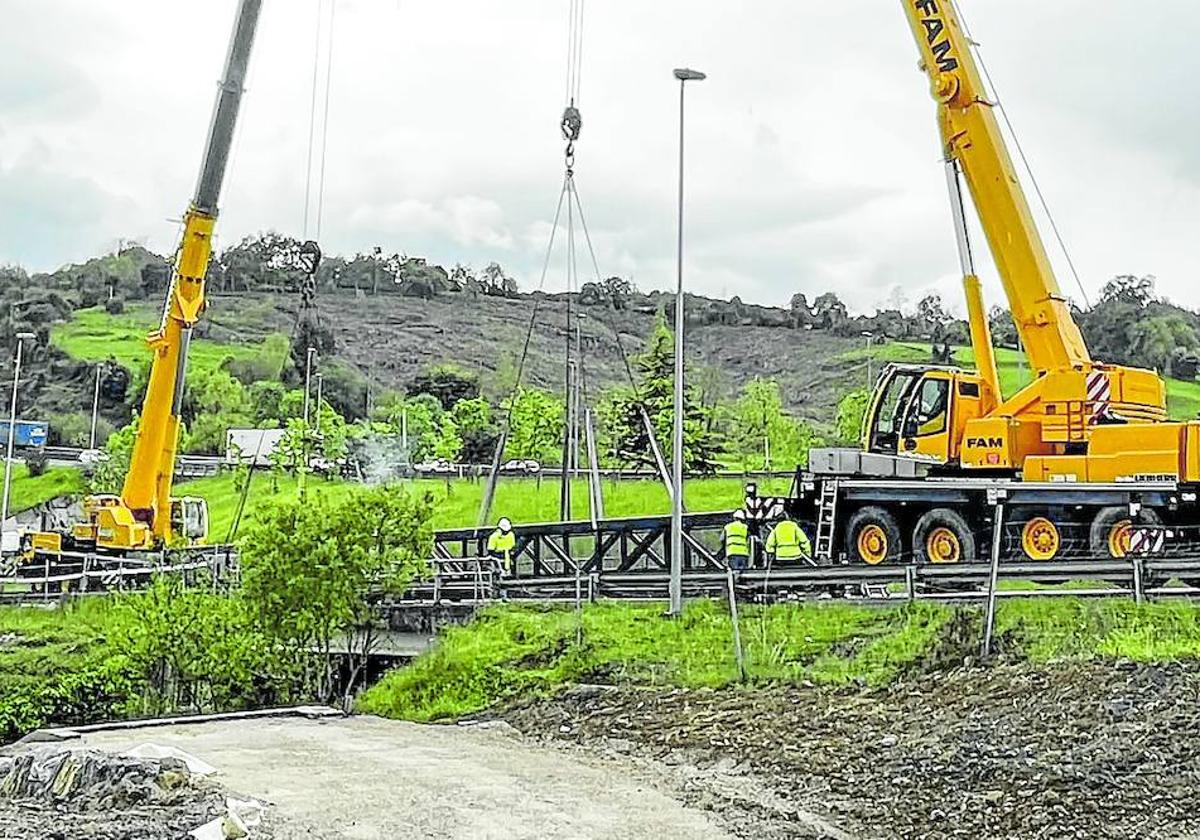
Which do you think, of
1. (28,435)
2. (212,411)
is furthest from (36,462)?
(212,411)

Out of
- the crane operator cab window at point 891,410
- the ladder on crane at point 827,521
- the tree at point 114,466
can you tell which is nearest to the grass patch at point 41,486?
the tree at point 114,466

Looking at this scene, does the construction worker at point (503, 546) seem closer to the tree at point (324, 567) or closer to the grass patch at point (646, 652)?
the tree at point (324, 567)

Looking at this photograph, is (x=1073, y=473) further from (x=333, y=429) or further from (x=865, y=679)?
(x=333, y=429)

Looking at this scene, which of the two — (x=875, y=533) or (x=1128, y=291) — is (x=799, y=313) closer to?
(x=1128, y=291)

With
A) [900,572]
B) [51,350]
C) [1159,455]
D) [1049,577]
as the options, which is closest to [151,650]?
[900,572]

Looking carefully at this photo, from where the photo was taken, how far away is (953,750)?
1352 centimetres

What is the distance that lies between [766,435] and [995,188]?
46.6 m

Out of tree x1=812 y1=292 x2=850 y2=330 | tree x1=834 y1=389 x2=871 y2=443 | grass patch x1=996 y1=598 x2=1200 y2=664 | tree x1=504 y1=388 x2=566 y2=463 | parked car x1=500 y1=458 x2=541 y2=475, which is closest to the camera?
grass patch x1=996 y1=598 x2=1200 y2=664

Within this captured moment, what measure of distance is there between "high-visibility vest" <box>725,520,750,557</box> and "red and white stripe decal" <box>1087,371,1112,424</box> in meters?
5.94

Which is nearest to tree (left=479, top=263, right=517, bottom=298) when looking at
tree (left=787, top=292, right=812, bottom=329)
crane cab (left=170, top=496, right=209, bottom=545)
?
tree (left=787, top=292, right=812, bottom=329)

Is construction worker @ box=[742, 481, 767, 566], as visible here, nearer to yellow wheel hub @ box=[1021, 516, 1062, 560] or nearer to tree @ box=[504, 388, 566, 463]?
yellow wheel hub @ box=[1021, 516, 1062, 560]

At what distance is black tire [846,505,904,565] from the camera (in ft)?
76.9

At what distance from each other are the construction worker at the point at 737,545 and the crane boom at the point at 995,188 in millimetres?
5484

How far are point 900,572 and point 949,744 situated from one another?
6.82 metres
